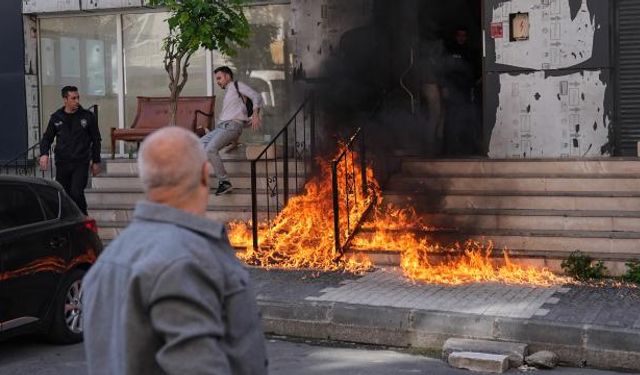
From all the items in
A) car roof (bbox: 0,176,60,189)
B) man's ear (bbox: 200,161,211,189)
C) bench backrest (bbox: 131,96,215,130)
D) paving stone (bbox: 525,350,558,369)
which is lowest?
paving stone (bbox: 525,350,558,369)

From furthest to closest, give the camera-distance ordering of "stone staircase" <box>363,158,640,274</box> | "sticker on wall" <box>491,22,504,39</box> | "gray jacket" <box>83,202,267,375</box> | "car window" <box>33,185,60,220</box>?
"sticker on wall" <box>491,22,504,39</box>, "stone staircase" <box>363,158,640,274</box>, "car window" <box>33,185,60,220</box>, "gray jacket" <box>83,202,267,375</box>

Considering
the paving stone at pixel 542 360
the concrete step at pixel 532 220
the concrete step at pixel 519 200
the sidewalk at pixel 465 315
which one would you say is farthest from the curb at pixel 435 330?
the concrete step at pixel 519 200

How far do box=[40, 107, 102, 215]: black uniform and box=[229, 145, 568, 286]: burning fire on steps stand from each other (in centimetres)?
207

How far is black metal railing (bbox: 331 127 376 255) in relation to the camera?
1066 cm

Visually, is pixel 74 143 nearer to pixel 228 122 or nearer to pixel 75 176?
pixel 75 176

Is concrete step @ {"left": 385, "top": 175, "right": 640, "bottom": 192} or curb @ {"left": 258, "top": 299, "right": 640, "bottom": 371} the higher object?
concrete step @ {"left": 385, "top": 175, "right": 640, "bottom": 192}

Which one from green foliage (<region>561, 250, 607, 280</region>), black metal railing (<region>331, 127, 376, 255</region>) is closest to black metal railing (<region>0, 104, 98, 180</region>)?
black metal railing (<region>331, 127, 376, 255</region>)

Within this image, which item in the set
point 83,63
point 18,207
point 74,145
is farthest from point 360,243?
point 83,63

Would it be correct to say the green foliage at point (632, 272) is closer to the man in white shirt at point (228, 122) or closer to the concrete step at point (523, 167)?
the concrete step at point (523, 167)

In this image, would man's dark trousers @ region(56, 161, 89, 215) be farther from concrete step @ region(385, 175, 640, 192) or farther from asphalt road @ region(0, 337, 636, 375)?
concrete step @ region(385, 175, 640, 192)

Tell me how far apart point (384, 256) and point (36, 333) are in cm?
424

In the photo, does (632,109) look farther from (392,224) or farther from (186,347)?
(186,347)

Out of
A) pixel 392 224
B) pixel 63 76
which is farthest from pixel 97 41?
pixel 392 224

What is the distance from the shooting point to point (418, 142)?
41.7 ft
